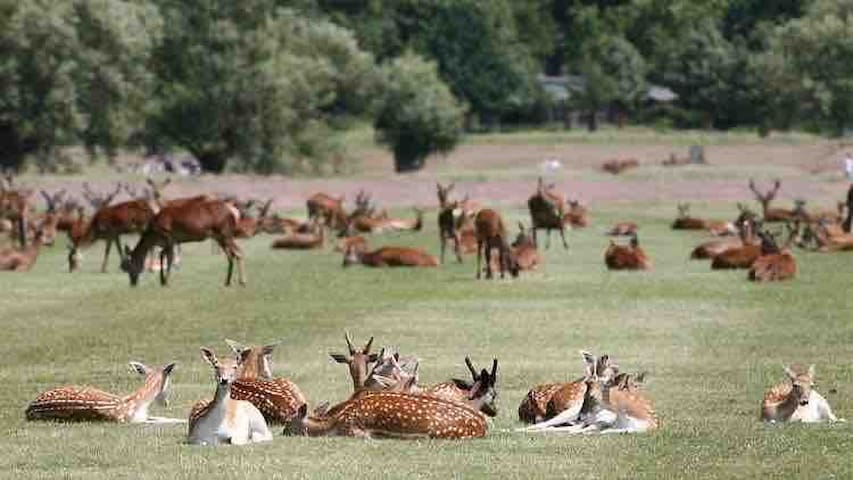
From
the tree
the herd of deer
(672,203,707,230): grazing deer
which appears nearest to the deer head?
the herd of deer

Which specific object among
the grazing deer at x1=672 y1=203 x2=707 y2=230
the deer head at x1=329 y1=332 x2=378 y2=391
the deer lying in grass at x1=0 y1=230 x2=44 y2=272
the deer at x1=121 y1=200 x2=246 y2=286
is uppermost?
the deer head at x1=329 y1=332 x2=378 y2=391

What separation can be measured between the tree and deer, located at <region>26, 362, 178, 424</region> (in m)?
76.9

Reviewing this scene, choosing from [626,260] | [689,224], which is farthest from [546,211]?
[689,224]

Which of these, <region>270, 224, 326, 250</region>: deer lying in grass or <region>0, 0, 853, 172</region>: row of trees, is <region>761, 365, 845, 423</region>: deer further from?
<region>0, 0, 853, 172</region>: row of trees

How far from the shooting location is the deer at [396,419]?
14.0 meters

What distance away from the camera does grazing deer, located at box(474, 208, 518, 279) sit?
3288cm

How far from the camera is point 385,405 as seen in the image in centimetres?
1397

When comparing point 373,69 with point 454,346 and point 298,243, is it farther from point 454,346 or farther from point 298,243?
point 454,346

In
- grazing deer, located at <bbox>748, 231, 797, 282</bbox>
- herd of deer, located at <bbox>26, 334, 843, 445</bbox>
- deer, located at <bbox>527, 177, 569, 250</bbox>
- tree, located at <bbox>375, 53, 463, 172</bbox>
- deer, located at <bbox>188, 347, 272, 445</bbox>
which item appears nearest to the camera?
deer, located at <bbox>188, 347, 272, 445</bbox>

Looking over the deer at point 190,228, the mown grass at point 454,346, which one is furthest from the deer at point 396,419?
the deer at point 190,228

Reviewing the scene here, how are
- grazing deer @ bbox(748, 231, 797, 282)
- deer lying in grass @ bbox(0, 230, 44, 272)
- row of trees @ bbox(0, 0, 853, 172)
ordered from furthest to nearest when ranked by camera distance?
1. row of trees @ bbox(0, 0, 853, 172)
2. deer lying in grass @ bbox(0, 230, 44, 272)
3. grazing deer @ bbox(748, 231, 797, 282)

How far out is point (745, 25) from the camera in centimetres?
12644

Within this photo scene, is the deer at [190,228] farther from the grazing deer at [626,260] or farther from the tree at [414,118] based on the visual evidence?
the tree at [414,118]

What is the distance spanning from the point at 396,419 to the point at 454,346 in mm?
8246
